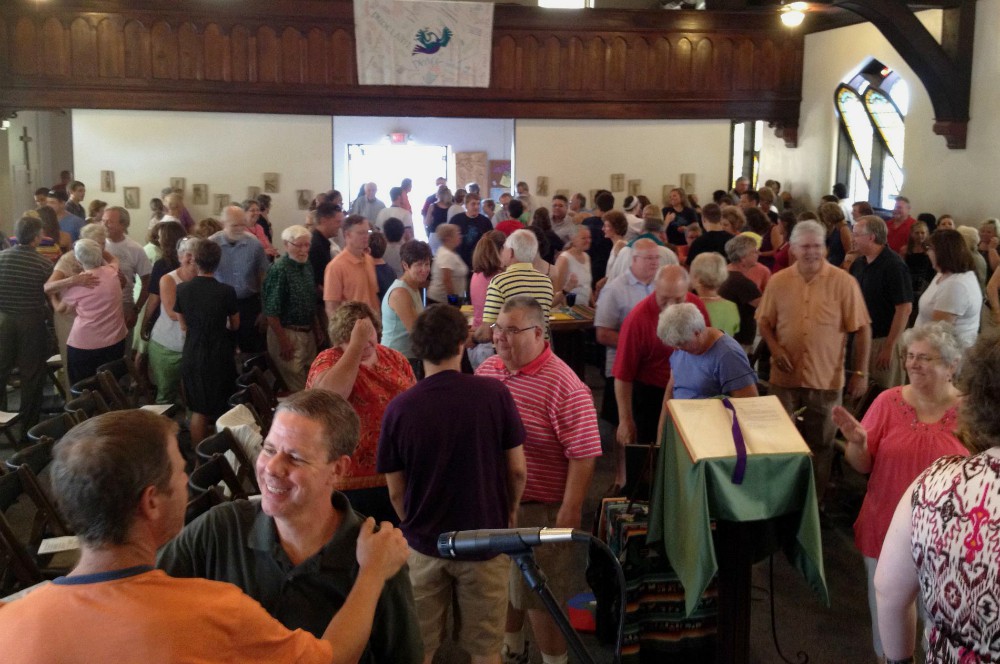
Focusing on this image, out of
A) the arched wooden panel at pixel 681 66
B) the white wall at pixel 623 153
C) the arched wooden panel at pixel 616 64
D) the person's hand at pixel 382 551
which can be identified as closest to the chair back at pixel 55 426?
the person's hand at pixel 382 551

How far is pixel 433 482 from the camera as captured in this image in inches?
128

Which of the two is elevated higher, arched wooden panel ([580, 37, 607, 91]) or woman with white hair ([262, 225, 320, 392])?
arched wooden panel ([580, 37, 607, 91])

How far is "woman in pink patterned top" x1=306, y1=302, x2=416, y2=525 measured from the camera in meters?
3.79

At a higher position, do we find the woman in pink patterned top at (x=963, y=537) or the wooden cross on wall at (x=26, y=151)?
the wooden cross on wall at (x=26, y=151)

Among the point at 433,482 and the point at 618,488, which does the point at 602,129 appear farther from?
the point at 433,482

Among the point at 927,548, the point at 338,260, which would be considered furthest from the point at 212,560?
the point at 338,260

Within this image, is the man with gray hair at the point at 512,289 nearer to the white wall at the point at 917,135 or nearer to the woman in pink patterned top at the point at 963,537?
the woman in pink patterned top at the point at 963,537

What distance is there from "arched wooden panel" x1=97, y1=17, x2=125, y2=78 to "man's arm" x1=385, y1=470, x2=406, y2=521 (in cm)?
1001

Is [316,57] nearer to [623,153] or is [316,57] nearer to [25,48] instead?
[25,48]

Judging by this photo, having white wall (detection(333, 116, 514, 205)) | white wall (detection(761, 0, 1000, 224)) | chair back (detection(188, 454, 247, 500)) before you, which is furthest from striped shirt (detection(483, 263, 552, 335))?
white wall (detection(333, 116, 514, 205))

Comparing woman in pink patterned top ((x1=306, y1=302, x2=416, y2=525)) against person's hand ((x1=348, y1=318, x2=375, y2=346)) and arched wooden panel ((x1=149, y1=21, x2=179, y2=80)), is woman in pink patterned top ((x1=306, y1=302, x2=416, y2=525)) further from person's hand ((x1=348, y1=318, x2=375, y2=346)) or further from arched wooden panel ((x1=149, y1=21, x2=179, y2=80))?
arched wooden panel ((x1=149, y1=21, x2=179, y2=80))

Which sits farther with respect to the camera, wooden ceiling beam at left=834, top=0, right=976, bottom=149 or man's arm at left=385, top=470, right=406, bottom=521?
wooden ceiling beam at left=834, top=0, right=976, bottom=149

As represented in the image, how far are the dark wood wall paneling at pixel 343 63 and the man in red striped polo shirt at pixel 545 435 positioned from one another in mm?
9063

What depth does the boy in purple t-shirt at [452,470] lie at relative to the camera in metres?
3.26
